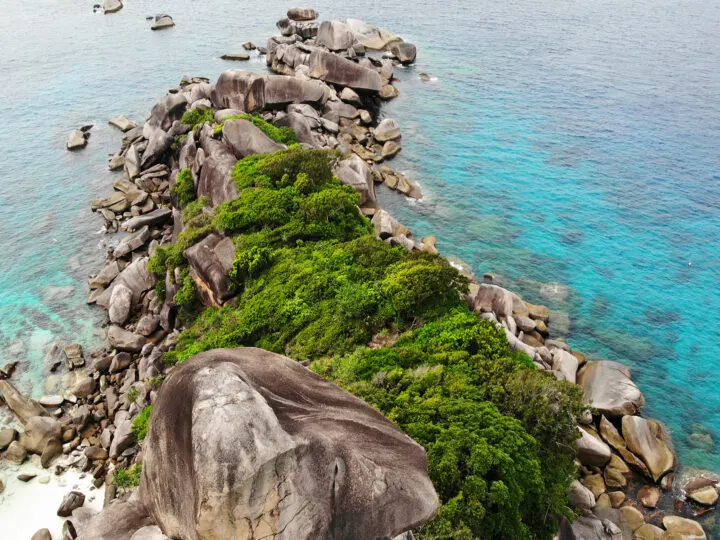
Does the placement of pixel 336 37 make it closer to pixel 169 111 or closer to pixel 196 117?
pixel 169 111

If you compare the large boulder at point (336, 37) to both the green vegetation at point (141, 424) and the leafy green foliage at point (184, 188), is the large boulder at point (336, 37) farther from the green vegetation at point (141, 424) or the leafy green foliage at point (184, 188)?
the green vegetation at point (141, 424)

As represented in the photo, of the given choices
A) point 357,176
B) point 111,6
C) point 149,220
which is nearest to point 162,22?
point 111,6

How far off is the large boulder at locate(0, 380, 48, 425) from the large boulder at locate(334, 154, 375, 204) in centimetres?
2133

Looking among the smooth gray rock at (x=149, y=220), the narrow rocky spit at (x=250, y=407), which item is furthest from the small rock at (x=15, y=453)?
the smooth gray rock at (x=149, y=220)

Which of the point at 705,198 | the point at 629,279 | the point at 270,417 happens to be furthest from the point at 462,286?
the point at 705,198

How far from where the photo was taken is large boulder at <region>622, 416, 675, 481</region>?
2109 cm

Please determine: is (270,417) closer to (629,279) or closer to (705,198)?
(629,279)

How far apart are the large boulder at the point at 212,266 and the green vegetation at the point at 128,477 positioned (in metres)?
8.45

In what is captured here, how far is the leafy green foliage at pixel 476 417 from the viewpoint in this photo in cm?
1508

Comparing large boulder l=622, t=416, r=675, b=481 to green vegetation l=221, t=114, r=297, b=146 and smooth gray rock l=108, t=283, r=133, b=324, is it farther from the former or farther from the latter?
green vegetation l=221, t=114, r=297, b=146

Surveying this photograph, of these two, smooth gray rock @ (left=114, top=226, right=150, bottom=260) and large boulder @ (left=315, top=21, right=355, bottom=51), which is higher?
large boulder @ (left=315, top=21, right=355, bottom=51)

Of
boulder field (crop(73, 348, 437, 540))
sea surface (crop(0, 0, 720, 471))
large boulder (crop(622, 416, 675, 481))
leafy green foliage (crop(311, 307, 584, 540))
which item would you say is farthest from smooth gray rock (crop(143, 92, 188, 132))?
large boulder (crop(622, 416, 675, 481))

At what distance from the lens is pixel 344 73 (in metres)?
50.1

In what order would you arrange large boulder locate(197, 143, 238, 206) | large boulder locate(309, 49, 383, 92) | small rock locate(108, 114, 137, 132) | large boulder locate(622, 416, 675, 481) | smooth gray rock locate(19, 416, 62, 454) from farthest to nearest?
large boulder locate(309, 49, 383, 92) → small rock locate(108, 114, 137, 132) → large boulder locate(197, 143, 238, 206) → smooth gray rock locate(19, 416, 62, 454) → large boulder locate(622, 416, 675, 481)
